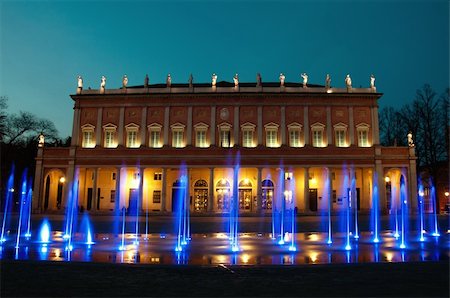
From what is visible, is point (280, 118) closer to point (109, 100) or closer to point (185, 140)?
point (185, 140)

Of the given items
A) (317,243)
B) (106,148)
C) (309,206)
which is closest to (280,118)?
(309,206)

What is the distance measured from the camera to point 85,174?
4662 cm

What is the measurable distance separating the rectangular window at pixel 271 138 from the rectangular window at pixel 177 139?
969 cm

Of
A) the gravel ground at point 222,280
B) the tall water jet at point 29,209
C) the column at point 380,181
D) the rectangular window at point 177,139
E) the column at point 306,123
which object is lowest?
the gravel ground at point 222,280

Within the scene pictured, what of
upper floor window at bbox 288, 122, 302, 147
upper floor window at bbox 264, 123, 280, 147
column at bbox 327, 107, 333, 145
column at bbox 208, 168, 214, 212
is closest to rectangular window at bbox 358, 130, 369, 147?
column at bbox 327, 107, 333, 145

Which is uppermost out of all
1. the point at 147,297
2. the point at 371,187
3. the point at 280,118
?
the point at 280,118

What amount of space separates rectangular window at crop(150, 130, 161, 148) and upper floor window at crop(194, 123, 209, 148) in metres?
4.29

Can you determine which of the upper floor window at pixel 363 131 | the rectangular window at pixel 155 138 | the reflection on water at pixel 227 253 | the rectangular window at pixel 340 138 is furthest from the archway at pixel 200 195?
the reflection on water at pixel 227 253

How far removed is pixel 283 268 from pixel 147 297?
368 centimetres

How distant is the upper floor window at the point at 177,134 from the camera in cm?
4603

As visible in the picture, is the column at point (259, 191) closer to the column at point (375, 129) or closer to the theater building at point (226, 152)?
the theater building at point (226, 152)

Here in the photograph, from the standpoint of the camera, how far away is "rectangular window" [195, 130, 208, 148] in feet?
150

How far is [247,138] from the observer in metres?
45.8

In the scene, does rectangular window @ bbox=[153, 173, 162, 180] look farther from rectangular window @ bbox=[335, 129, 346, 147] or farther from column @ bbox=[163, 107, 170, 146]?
rectangular window @ bbox=[335, 129, 346, 147]
